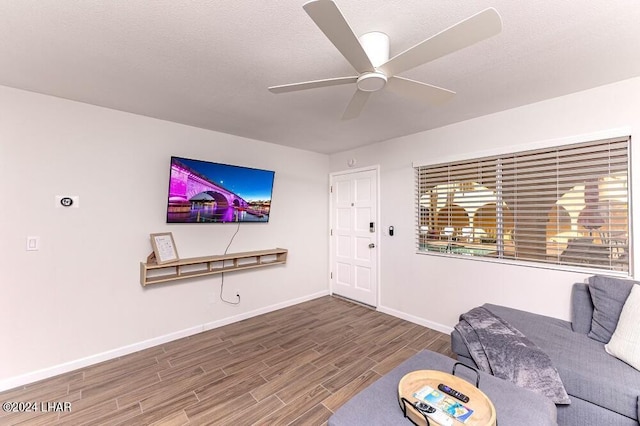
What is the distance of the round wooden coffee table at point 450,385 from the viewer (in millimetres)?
1230

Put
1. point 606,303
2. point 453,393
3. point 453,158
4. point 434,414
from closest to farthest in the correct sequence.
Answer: point 434,414, point 453,393, point 606,303, point 453,158

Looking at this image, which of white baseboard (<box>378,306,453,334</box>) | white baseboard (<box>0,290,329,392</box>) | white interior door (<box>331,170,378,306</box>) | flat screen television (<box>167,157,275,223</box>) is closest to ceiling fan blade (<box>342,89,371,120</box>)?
flat screen television (<box>167,157,275,223</box>)

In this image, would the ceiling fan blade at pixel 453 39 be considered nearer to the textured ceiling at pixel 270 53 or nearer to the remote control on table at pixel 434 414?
the textured ceiling at pixel 270 53

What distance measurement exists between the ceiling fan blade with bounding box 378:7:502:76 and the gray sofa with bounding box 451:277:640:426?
6.67 feet

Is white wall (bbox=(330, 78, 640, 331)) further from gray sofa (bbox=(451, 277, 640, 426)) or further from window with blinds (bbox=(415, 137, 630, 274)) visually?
gray sofa (bbox=(451, 277, 640, 426))

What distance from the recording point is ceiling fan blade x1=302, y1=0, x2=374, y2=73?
103 centimetres

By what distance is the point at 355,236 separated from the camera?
435cm

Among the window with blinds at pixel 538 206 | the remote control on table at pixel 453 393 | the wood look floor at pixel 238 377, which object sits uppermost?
the window with blinds at pixel 538 206

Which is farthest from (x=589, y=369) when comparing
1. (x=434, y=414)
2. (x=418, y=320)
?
(x=418, y=320)

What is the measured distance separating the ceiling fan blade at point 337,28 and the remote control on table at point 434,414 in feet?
5.67

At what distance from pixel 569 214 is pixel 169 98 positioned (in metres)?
3.76

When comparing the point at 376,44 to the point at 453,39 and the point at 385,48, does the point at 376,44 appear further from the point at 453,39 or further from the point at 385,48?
the point at 453,39

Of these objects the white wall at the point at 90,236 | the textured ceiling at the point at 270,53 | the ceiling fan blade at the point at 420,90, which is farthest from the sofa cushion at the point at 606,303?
the white wall at the point at 90,236

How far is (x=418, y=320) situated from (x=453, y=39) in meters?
3.18
